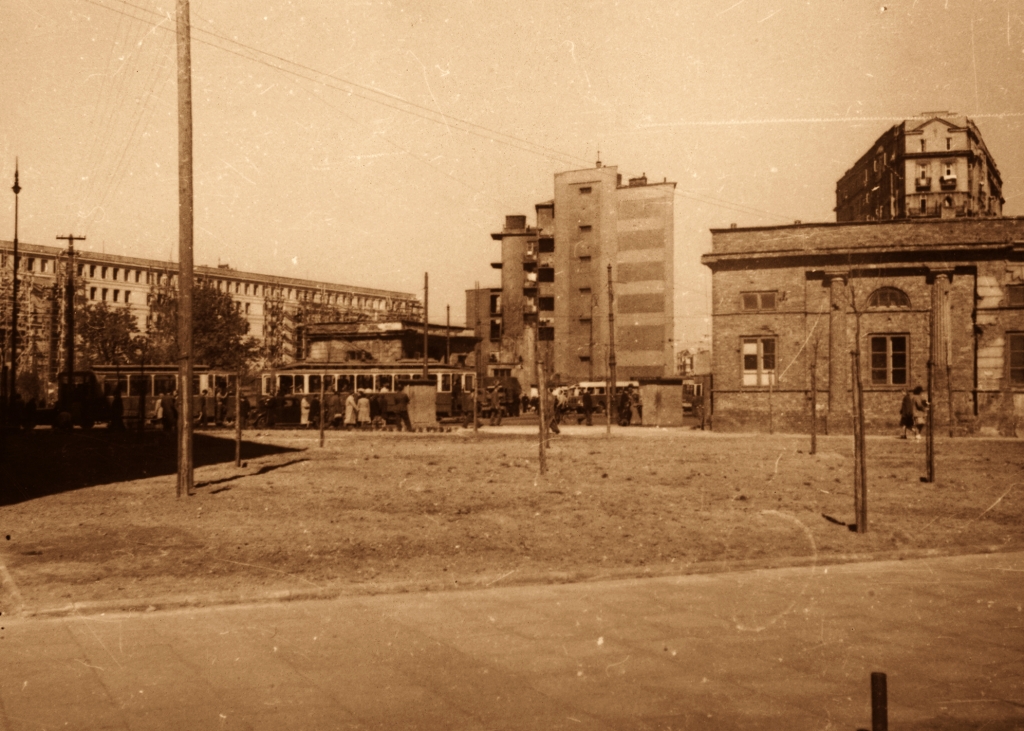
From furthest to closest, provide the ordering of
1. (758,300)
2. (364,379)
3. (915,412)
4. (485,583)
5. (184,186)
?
(364,379)
(758,300)
(915,412)
(184,186)
(485,583)

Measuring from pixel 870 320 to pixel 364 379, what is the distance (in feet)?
70.4

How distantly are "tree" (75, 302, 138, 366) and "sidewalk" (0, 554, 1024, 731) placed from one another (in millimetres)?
58487

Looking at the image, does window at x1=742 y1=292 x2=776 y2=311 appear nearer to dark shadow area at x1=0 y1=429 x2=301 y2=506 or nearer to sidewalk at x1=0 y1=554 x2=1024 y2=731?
dark shadow area at x1=0 y1=429 x2=301 y2=506

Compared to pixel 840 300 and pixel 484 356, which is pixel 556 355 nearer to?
pixel 484 356

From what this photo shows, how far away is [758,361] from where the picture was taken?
34.3 metres

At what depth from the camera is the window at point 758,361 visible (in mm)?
34188

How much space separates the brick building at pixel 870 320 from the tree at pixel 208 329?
117 feet

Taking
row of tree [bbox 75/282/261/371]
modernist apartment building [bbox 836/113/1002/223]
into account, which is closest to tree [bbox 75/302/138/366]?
row of tree [bbox 75/282/261/371]

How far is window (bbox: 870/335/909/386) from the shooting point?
109ft

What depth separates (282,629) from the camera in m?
7.34

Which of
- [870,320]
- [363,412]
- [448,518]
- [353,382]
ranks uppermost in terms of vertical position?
[870,320]

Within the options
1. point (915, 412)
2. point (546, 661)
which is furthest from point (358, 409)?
point (546, 661)

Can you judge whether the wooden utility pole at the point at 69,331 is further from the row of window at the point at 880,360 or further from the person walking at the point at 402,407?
the row of window at the point at 880,360

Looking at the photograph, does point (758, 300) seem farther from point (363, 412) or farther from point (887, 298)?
point (363, 412)
